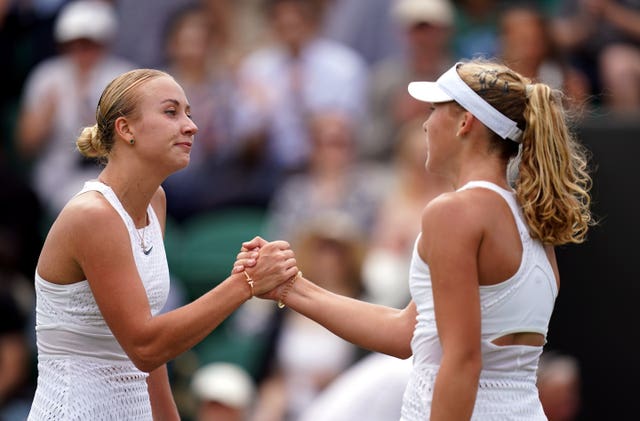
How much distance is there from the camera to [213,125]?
8250mm

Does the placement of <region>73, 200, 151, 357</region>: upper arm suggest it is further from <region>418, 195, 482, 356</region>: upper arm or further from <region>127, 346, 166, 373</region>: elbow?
<region>418, 195, 482, 356</region>: upper arm

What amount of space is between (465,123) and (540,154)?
236mm

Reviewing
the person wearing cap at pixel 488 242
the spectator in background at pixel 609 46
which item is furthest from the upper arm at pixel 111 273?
the spectator in background at pixel 609 46

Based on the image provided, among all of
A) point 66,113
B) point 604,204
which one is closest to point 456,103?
point 604,204

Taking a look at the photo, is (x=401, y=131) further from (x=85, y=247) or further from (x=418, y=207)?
(x=85, y=247)

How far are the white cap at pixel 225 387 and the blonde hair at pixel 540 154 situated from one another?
3.42 m

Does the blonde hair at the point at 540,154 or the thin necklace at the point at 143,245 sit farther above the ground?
the blonde hair at the point at 540,154

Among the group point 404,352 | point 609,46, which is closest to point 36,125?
point 609,46

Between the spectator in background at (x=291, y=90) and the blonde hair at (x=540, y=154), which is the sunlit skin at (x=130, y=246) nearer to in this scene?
the blonde hair at (x=540, y=154)

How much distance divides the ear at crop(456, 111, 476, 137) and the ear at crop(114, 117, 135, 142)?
0.98 metres

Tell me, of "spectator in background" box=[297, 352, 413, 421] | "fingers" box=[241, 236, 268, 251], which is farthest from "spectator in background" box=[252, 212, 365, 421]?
"fingers" box=[241, 236, 268, 251]

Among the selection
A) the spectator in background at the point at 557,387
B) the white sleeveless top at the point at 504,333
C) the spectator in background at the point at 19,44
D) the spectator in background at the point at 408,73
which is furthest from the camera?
the spectator in background at the point at 19,44

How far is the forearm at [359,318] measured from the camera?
3.87 metres

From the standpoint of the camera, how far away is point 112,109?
3691mm
